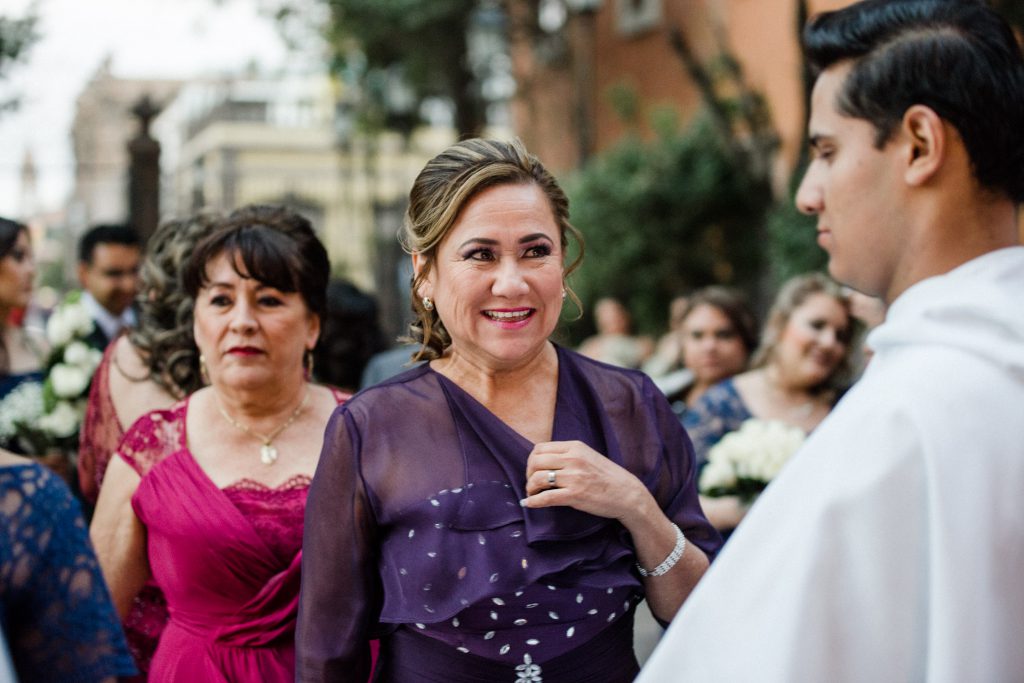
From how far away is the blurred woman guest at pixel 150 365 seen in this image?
3928mm

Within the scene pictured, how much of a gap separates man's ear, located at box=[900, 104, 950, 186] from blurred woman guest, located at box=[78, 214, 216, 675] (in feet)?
9.01

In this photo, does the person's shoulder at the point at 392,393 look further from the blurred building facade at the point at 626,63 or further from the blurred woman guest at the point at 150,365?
the blurred building facade at the point at 626,63

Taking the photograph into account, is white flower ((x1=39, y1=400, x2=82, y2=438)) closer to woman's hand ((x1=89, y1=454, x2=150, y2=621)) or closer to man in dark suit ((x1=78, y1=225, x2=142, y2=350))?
woman's hand ((x1=89, y1=454, x2=150, y2=621))

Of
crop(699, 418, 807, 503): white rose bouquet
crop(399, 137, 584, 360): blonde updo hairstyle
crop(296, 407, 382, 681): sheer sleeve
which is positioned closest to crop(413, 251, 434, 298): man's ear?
crop(399, 137, 584, 360): blonde updo hairstyle

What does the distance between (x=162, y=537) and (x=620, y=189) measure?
13.2 m

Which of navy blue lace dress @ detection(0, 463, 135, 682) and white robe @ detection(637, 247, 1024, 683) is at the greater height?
white robe @ detection(637, 247, 1024, 683)

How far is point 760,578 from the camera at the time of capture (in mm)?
1429

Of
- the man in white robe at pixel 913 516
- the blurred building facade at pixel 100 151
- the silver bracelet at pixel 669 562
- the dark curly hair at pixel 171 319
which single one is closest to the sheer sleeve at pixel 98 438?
the dark curly hair at pixel 171 319

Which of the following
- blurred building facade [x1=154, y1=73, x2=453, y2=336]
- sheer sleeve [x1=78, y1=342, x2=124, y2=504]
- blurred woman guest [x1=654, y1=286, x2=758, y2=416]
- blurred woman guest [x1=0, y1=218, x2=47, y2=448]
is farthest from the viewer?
blurred building facade [x1=154, y1=73, x2=453, y2=336]

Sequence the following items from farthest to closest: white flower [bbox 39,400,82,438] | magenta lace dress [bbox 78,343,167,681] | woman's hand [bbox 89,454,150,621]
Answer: white flower [bbox 39,400,82,438] → magenta lace dress [bbox 78,343,167,681] → woman's hand [bbox 89,454,150,621]

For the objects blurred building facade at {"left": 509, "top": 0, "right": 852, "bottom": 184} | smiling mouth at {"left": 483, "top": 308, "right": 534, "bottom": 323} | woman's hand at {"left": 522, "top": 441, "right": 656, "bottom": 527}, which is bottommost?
woman's hand at {"left": 522, "top": 441, "right": 656, "bottom": 527}

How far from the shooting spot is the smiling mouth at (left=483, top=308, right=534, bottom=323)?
254 centimetres

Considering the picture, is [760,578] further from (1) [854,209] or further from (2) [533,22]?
(2) [533,22]

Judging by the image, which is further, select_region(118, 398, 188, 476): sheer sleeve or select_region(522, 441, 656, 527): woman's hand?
select_region(118, 398, 188, 476): sheer sleeve
